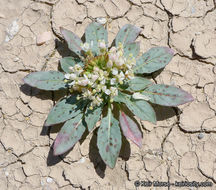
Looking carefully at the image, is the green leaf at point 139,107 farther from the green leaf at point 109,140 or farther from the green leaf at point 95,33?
the green leaf at point 95,33

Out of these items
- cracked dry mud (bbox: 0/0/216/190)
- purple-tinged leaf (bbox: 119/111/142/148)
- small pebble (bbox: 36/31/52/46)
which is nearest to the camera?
purple-tinged leaf (bbox: 119/111/142/148)

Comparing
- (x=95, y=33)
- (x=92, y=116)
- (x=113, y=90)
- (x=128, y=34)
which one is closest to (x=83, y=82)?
(x=113, y=90)

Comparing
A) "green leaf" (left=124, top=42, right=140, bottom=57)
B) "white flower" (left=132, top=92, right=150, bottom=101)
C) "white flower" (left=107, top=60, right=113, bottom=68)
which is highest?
"green leaf" (left=124, top=42, right=140, bottom=57)

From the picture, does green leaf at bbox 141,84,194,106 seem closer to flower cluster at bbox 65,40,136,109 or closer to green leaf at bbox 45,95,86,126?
flower cluster at bbox 65,40,136,109

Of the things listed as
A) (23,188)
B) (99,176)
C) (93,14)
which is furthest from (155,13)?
(23,188)

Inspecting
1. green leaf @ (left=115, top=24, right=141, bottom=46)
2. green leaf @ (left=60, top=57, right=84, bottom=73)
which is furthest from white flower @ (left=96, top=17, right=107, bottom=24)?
green leaf @ (left=60, top=57, right=84, bottom=73)

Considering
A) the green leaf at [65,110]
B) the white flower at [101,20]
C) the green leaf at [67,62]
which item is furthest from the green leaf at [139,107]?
the white flower at [101,20]
